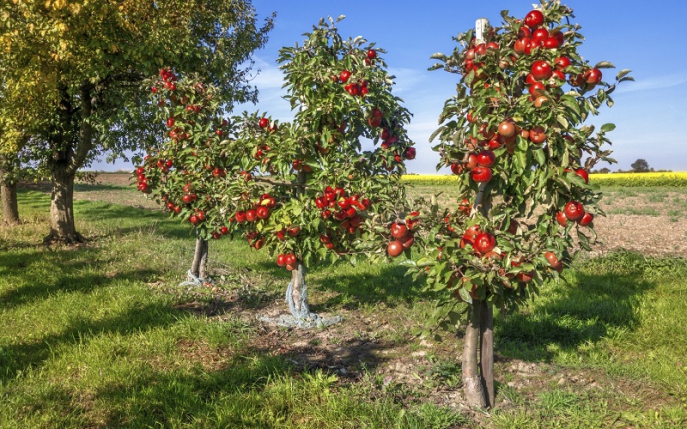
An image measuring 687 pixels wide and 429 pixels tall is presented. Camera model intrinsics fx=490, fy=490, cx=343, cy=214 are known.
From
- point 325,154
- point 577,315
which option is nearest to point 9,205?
point 325,154

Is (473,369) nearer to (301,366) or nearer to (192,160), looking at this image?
(301,366)

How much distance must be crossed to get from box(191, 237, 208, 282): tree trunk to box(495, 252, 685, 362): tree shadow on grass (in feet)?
16.7

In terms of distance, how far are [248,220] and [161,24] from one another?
25.2 ft

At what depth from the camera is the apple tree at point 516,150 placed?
12.0ft

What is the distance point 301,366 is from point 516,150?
309 cm

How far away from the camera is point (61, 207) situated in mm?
12555

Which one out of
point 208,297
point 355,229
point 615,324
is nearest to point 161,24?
point 208,297

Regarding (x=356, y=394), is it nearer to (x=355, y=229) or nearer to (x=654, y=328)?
(x=355, y=229)

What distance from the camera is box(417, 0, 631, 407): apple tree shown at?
3.65 metres

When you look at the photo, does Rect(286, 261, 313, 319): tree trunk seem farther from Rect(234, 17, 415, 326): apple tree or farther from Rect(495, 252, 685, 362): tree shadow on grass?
Rect(495, 252, 685, 362): tree shadow on grass

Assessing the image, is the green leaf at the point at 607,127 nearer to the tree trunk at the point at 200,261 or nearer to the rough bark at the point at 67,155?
the tree trunk at the point at 200,261

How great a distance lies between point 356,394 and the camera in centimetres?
446

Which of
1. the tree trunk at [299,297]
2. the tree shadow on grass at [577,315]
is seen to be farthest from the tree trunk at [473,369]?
the tree trunk at [299,297]

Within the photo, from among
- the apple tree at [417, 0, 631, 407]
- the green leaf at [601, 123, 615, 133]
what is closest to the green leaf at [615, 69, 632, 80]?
the apple tree at [417, 0, 631, 407]
